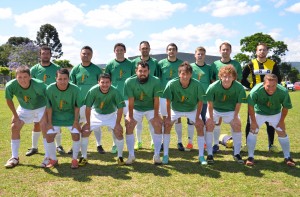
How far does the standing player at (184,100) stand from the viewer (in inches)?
232

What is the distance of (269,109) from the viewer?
596 centimetres

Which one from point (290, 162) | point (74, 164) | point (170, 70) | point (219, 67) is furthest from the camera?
point (170, 70)

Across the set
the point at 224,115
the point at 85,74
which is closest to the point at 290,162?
the point at 224,115

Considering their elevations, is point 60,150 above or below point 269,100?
below

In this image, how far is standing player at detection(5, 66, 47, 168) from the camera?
5.77 metres

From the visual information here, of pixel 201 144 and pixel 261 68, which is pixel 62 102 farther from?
pixel 261 68

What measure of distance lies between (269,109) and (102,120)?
3.32m

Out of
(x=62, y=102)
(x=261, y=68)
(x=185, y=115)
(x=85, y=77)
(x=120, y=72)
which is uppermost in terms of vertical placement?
(x=261, y=68)

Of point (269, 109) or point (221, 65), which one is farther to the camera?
point (221, 65)

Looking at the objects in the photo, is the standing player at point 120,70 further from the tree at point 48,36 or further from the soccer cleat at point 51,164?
the tree at point 48,36

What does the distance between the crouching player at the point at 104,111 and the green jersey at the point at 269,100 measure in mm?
2563

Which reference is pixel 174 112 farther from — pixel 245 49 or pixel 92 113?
pixel 245 49

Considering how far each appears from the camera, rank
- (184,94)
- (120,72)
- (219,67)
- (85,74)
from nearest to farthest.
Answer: (184,94) < (85,74) < (219,67) < (120,72)

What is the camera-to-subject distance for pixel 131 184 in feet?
15.5
